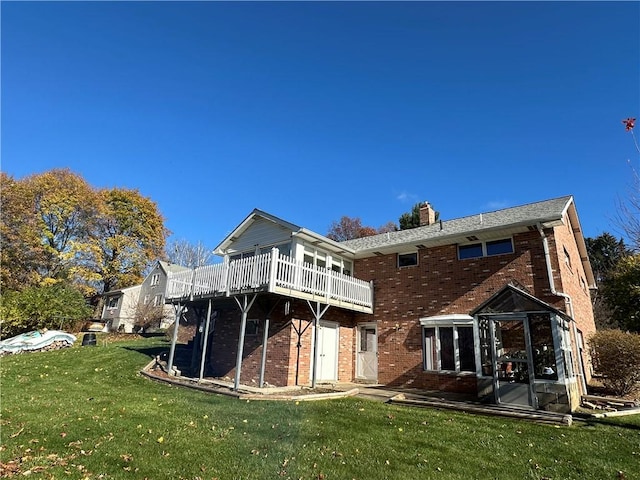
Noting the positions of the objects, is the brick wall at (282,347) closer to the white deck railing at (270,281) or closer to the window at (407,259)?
the white deck railing at (270,281)

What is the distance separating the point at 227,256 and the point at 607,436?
1416 centimetres

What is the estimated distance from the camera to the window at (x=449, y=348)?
1205 centimetres

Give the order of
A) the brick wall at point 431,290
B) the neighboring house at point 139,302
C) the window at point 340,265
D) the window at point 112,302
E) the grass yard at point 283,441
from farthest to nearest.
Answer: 1. the window at point 112,302
2. the neighboring house at point 139,302
3. the window at point 340,265
4. the brick wall at point 431,290
5. the grass yard at point 283,441

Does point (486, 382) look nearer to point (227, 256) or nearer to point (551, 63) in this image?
point (551, 63)

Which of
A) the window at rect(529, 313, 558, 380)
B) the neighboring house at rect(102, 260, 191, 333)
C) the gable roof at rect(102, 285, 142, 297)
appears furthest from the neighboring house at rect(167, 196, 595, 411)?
the gable roof at rect(102, 285, 142, 297)

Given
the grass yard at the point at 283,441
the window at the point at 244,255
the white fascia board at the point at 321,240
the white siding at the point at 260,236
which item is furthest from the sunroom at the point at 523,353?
the window at the point at 244,255

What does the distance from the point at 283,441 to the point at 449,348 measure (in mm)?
8235

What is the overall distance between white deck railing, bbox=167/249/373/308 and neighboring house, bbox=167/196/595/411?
4cm

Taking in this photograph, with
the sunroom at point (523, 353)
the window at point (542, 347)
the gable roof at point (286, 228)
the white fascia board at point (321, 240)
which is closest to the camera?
the sunroom at point (523, 353)

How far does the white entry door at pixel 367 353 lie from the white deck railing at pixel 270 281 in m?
1.13

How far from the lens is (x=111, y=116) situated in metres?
16.9

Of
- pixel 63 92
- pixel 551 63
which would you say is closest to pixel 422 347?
pixel 551 63

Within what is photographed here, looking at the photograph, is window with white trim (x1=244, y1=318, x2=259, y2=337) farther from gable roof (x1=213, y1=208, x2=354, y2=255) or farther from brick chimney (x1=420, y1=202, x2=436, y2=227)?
brick chimney (x1=420, y1=202, x2=436, y2=227)

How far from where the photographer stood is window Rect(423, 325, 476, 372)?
475 inches
